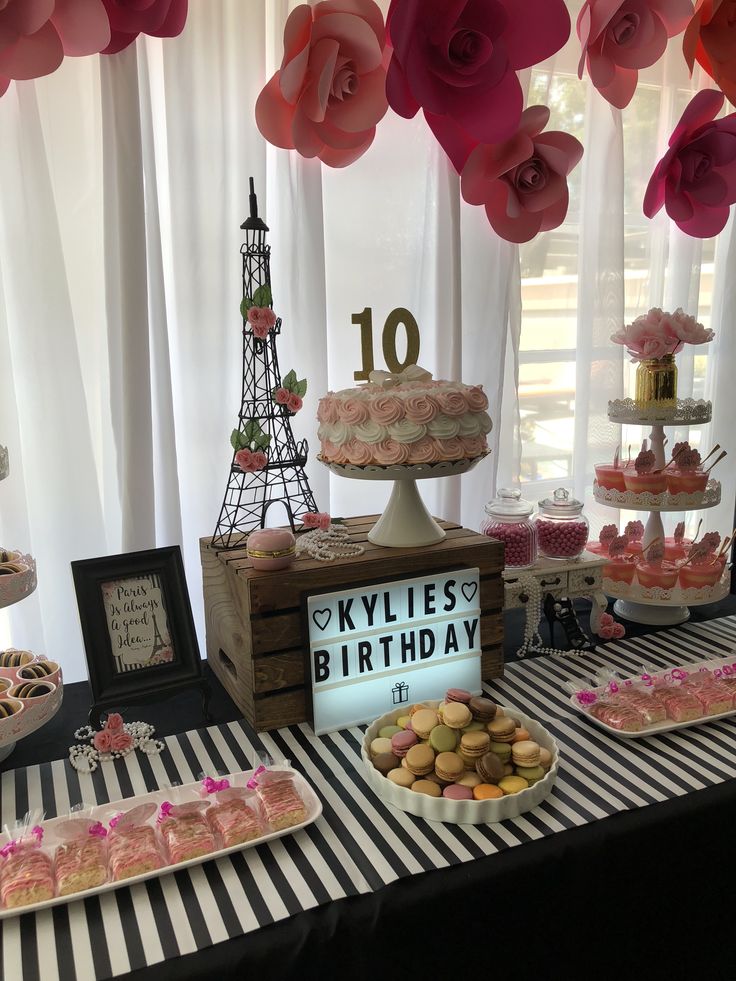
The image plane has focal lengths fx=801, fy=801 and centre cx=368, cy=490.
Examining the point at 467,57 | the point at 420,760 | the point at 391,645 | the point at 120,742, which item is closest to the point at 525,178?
the point at 467,57

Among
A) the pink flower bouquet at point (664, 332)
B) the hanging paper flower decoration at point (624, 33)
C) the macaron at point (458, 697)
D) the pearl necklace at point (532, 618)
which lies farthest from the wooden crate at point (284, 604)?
the hanging paper flower decoration at point (624, 33)

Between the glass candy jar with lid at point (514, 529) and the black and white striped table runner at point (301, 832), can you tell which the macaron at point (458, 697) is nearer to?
the black and white striped table runner at point (301, 832)

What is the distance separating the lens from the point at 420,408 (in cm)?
129

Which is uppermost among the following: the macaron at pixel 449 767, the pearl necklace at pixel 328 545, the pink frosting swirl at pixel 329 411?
the pink frosting swirl at pixel 329 411

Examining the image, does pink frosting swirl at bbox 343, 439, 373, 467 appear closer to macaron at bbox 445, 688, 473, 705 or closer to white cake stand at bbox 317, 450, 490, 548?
white cake stand at bbox 317, 450, 490, 548

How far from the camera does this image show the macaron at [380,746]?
1.16 meters

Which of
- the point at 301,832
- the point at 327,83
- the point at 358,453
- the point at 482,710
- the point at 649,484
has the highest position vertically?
the point at 327,83

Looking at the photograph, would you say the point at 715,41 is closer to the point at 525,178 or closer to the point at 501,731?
the point at 525,178

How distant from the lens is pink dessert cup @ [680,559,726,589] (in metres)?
1.70

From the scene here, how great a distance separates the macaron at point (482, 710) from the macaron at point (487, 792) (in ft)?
0.32

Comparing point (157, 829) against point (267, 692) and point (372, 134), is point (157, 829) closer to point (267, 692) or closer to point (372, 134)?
point (267, 692)

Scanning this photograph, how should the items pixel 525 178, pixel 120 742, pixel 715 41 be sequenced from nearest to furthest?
1. pixel 120 742
2. pixel 525 178
3. pixel 715 41

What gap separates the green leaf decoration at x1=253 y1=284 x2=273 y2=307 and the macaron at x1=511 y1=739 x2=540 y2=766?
0.85 m

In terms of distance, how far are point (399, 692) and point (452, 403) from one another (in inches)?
19.6
